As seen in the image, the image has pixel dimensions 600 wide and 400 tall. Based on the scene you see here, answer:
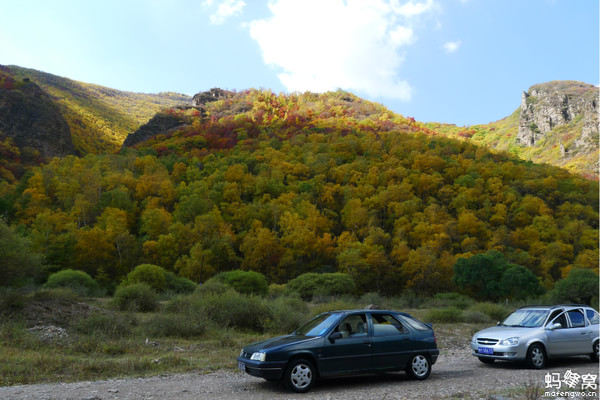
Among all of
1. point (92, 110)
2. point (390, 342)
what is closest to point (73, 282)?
point (390, 342)

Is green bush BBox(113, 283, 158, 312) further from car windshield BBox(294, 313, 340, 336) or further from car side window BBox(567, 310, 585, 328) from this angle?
car side window BBox(567, 310, 585, 328)

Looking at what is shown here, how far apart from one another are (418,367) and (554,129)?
14566 cm

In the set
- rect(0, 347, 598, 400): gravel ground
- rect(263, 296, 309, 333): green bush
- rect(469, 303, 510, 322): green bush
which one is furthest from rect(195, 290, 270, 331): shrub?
rect(469, 303, 510, 322): green bush

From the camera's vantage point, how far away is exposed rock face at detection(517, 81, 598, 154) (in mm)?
118425

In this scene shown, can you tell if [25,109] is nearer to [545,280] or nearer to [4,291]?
[4,291]

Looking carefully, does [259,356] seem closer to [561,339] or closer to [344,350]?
[344,350]

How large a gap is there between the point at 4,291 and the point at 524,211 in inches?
2690

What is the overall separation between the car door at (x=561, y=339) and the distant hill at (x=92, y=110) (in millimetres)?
117876

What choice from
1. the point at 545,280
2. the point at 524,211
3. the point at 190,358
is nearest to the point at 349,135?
the point at 524,211

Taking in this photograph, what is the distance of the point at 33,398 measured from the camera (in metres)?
7.02

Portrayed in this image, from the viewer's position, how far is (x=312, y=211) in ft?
203

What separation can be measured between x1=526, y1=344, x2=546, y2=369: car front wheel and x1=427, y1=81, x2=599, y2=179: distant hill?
96732 mm

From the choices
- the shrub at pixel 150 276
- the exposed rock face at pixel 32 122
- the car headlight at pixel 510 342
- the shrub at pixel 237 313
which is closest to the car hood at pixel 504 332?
the car headlight at pixel 510 342

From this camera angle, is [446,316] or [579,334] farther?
[446,316]
